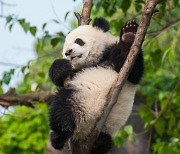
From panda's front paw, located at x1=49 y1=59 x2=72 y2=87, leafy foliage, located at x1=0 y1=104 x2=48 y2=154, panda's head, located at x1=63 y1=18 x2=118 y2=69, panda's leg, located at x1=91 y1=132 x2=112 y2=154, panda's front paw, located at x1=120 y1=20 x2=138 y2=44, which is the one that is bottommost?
leafy foliage, located at x1=0 y1=104 x2=48 y2=154

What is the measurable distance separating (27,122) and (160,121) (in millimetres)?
3491

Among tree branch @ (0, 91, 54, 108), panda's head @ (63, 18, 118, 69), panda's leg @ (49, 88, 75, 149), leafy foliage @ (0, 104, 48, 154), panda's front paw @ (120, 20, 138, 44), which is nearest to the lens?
panda's leg @ (49, 88, 75, 149)

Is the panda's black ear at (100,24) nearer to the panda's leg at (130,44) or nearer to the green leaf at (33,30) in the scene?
the panda's leg at (130,44)

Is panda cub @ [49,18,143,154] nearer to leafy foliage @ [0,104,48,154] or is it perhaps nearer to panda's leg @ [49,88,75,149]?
panda's leg @ [49,88,75,149]

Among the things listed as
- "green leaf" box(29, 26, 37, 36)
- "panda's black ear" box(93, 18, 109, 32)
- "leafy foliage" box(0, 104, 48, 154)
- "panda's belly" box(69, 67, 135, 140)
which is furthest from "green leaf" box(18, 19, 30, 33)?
"leafy foliage" box(0, 104, 48, 154)

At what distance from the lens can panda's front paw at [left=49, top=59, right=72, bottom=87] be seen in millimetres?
2932

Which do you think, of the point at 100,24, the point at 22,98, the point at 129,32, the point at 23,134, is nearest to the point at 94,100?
the point at 129,32

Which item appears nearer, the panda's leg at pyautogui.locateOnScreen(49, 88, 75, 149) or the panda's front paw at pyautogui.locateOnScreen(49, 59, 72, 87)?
the panda's leg at pyautogui.locateOnScreen(49, 88, 75, 149)

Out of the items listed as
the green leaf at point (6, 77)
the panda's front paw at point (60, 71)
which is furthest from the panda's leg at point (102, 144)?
the green leaf at point (6, 77)

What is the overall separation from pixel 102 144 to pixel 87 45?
2.11 ft

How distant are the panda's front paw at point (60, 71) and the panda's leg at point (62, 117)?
0.22 m

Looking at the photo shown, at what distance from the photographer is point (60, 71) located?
9.61 feet

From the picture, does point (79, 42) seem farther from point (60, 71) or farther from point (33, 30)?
point (33, 30)

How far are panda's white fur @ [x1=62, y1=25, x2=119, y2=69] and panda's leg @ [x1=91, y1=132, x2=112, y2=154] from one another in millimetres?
467
